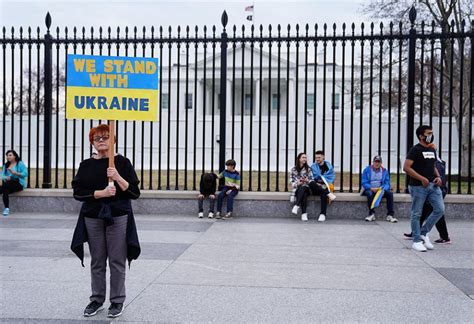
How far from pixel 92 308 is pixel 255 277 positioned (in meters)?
2.07

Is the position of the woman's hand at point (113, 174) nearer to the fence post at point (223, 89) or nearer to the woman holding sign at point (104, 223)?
the woman holding sign at point (104, 223)

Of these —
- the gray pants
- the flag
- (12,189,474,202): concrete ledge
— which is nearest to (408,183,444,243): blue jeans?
the flag

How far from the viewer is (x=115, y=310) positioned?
4.60 m

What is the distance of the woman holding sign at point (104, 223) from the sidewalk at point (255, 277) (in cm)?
25

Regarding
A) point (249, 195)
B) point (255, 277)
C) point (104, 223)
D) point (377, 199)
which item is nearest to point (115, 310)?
point (104, 223)

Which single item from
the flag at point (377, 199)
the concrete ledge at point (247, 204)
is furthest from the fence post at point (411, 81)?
the concrete ledge at point (247, 204)

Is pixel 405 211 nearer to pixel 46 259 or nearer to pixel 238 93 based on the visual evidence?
pixel 46 259

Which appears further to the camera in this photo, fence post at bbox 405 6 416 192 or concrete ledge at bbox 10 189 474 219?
concrete ledge at bbox 10 189 474 219

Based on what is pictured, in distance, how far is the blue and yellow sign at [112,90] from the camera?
5.30m

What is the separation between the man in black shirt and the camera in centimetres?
769

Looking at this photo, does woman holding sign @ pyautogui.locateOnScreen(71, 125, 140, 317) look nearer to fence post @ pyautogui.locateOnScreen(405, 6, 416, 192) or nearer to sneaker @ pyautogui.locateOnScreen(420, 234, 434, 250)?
sneaker @ pyautogui.locateOnScreen(420, 234, 434, 250)

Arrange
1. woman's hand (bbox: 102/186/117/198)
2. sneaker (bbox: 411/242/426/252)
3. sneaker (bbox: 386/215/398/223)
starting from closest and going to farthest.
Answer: woman's hand (bbox: 102/186/117/198) < sneaker (bbox: 411/242/426/252) < sneaker (bbox: 386/215/398/223)

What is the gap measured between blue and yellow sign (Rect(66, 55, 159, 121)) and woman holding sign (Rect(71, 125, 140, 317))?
2.08ft

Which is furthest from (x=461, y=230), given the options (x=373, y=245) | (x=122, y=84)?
(x=122, y=84)
